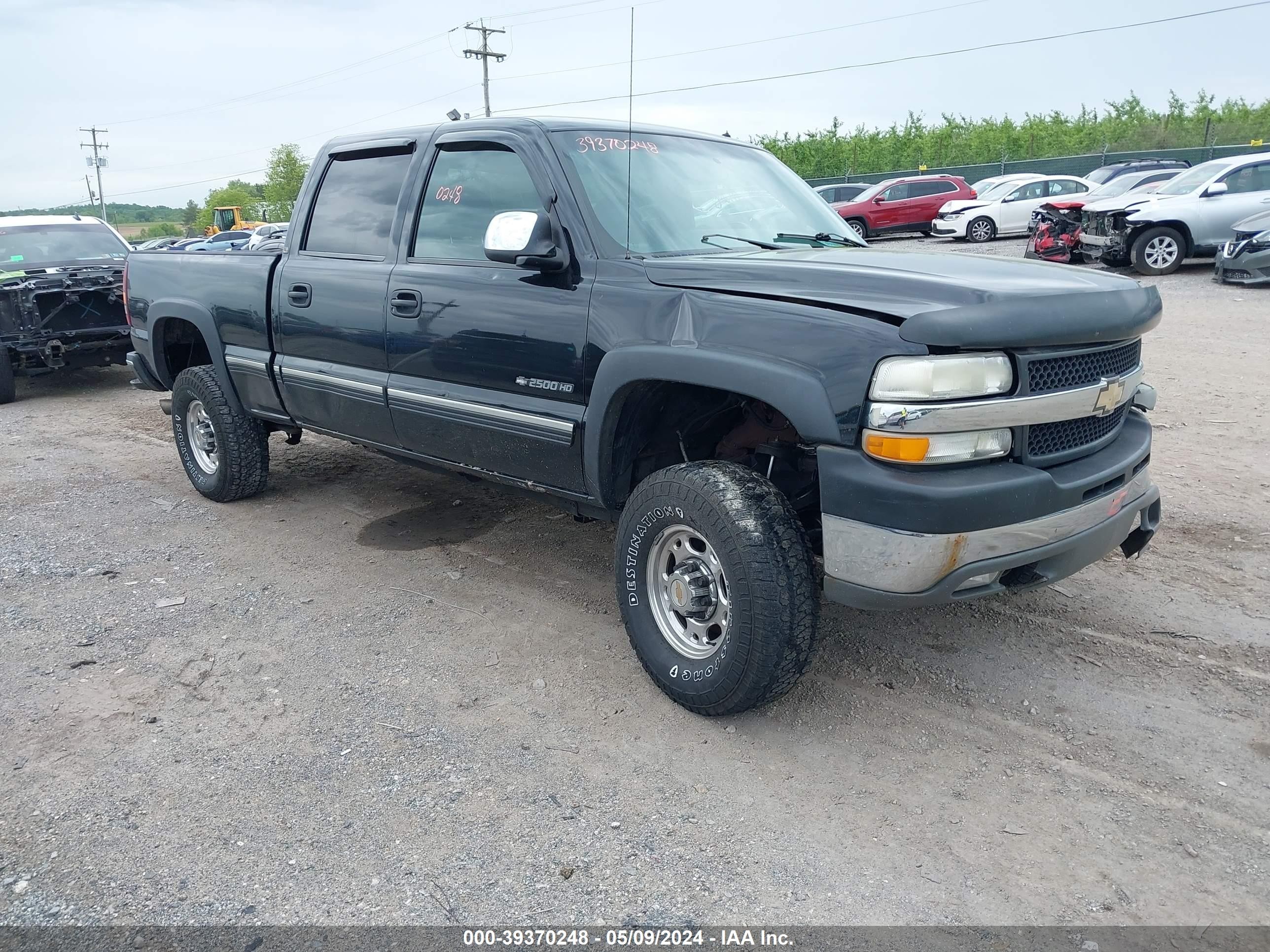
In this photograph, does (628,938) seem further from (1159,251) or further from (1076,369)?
(1159,251)

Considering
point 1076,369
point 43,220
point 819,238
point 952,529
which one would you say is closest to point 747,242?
point 819,238

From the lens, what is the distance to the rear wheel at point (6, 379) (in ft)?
29.8

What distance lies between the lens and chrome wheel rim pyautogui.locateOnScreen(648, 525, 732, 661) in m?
3.23

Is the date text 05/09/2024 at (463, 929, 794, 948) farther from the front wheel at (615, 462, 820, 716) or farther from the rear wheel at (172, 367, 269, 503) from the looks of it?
the rear wheel at (172, 367, 269, 503)

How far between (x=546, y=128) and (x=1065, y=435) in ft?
7.47

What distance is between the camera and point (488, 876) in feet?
8.35

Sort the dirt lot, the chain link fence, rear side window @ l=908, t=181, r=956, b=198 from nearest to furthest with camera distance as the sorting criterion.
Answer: the dirt lot → rear side window @ l=908, t=181, r=956, b=198 → the chain link fence

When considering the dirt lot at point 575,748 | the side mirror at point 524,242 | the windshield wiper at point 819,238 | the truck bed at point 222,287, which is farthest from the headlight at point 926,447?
the truck bed at point 222,287

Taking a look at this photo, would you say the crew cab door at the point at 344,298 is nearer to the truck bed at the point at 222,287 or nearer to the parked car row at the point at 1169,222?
the truck bed at the point at 222,287

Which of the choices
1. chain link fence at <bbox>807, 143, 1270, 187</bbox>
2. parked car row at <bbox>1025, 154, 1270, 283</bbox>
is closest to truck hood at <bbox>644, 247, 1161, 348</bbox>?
parked car row at <bbox>1025, 154, 1270, 283</bbox>

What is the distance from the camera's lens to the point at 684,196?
3885 mm

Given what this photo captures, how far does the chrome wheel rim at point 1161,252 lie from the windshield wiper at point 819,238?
469 inches

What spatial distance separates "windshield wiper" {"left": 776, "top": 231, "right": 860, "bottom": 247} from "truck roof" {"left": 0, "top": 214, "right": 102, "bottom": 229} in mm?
9705

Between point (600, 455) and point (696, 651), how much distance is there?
78 cm
